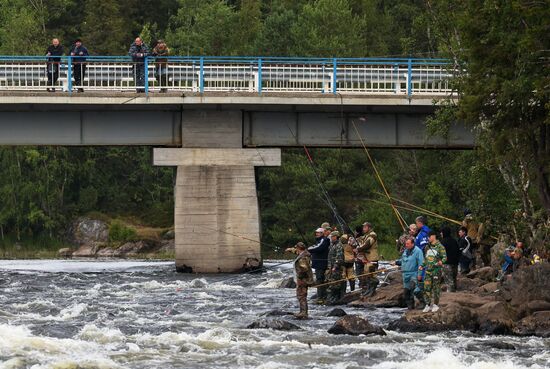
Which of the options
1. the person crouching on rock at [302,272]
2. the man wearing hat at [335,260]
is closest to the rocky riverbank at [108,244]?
the man wearing hat at [335,260]

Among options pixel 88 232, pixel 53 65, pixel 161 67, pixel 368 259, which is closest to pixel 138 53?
pixel 161 67

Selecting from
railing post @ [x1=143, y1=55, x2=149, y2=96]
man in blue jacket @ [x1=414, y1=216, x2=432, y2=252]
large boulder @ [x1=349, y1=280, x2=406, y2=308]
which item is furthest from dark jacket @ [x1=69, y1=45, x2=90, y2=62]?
man in blue jacket @ [x1=414, y1=216, x2=432, y2=252]

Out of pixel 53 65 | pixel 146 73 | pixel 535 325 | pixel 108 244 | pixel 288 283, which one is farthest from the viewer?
pixel 108 244

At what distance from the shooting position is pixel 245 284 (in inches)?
1449

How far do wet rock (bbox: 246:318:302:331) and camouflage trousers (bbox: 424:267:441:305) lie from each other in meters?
2.54

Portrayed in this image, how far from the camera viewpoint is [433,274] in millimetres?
25391

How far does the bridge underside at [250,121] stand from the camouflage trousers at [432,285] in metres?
16.0

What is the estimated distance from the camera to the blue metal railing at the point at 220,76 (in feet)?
136

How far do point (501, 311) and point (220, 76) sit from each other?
19.0 metres

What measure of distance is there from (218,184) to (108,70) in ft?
16.3

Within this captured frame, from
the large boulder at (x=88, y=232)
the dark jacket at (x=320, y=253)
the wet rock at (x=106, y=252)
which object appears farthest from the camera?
the large boulder at (x=88, y=232)

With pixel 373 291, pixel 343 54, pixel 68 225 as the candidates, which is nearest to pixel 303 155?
pixel 343 54

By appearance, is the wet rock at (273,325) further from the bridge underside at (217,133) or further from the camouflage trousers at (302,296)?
the bridge underside at (217,133)

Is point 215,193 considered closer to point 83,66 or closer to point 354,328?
point 83,66
